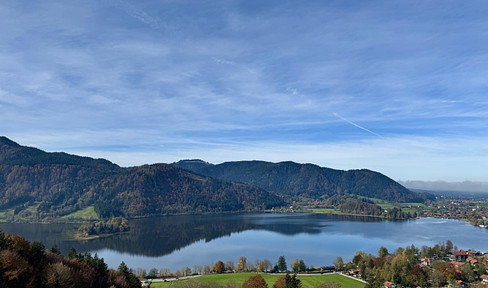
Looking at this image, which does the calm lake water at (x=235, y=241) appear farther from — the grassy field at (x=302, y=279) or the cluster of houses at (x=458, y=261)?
the cluster of houses at (x=458, y=261)

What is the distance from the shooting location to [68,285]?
1059 inches

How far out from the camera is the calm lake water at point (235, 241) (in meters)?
81.6

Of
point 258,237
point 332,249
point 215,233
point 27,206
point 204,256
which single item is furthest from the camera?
point 27,206

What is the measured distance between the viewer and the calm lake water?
268 ft

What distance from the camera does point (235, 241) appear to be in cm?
10569

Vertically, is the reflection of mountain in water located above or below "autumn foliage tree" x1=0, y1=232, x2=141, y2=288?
below

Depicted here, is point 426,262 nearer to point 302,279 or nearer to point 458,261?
point 458,261

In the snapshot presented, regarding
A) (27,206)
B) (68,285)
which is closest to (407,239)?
(68,285)

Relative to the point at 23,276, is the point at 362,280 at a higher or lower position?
lower

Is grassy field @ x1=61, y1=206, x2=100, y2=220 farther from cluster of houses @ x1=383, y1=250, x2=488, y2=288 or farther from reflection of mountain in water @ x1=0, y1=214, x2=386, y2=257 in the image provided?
cluster of houses @ x1=383, y1=250, x2=488, y2=288

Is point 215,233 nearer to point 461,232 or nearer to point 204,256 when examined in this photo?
point 204,256

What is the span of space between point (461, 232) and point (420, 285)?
94.7 metres

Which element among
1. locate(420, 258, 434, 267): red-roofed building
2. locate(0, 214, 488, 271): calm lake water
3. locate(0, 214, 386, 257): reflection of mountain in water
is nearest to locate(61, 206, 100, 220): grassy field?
locate(0, 214, 386, 257): reflection of mountain in water

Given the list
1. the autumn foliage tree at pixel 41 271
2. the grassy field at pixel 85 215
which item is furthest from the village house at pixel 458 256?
the grassy field at pixel 85 215
